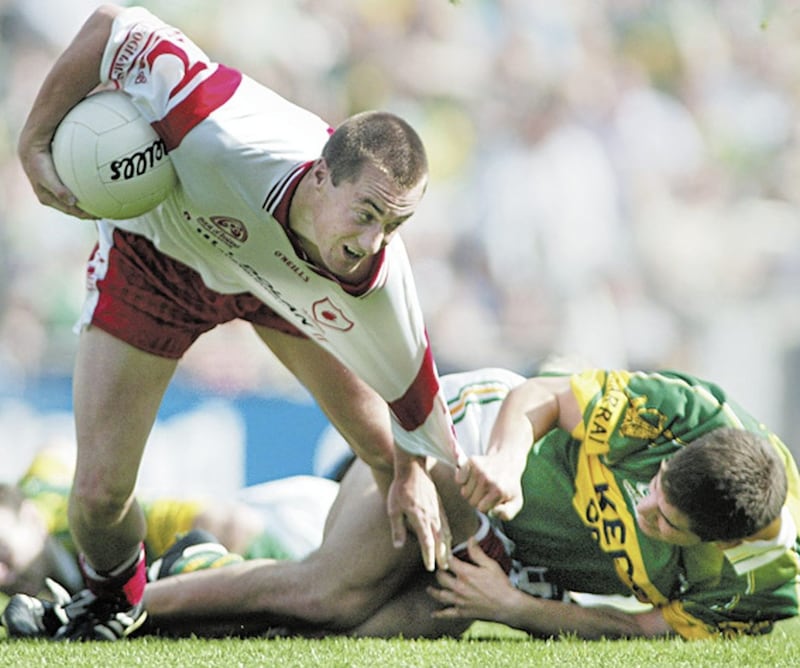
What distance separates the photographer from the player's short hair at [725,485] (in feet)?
11.9

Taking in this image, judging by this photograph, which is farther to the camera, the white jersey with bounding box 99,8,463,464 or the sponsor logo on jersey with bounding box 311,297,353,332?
the sponsor logo on jersey with bounding box 311,297,353,332

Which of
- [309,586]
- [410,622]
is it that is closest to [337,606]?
[309,586]

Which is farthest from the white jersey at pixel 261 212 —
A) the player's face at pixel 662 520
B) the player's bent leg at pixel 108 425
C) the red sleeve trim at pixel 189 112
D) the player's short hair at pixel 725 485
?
the player's short hair at pixel 725 485

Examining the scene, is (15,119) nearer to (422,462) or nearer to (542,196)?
(542,196)

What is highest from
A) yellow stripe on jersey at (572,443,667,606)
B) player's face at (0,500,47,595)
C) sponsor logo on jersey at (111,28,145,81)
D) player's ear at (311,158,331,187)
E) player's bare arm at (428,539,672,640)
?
sponsor logo on jersey at (111,28,145,81)

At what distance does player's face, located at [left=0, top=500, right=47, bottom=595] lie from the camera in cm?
486

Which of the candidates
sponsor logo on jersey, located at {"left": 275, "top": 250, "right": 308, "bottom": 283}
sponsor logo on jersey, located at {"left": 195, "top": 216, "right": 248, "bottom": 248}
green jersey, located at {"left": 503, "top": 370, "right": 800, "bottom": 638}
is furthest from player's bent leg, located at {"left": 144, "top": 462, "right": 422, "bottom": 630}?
sponsor logo on jersey, located at {"left": 195, "top": 216, "right": 248, "bottom": 248}

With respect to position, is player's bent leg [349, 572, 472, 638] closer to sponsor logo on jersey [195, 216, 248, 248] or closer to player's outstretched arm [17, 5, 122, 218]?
sponsor logo on jersey [195, 216, 248, 248]

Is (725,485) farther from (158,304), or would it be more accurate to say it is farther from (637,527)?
(158,304)

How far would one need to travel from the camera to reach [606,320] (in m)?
7.93

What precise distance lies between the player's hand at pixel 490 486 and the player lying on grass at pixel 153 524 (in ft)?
4.58

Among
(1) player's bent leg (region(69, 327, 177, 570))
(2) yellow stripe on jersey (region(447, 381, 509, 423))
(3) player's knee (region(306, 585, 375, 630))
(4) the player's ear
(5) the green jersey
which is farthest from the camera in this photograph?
(2) yellow stripe on jersey (region(447, 381, 509, 423))

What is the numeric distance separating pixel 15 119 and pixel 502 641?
510 centimetres

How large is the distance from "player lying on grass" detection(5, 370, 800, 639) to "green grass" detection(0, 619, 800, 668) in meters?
0.15
